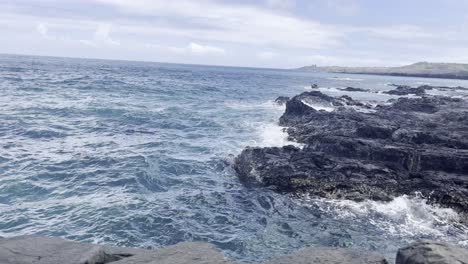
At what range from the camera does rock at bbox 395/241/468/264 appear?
317 inches

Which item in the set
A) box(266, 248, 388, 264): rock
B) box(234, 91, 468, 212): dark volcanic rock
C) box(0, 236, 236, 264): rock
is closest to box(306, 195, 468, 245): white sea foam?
box(234, 91, 468, 212): dark volcanic rock

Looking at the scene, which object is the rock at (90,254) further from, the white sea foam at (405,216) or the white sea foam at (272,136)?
the white sea foam at (272,136)

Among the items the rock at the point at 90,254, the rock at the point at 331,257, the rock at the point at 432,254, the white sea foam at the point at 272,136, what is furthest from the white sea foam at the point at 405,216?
the white sea foam at the point at 272,136

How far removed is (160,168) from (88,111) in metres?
20.4

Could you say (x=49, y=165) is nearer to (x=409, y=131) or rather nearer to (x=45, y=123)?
(x=45, y=123)

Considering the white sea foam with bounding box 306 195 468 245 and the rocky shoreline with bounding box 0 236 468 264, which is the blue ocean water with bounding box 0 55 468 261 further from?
the rocky shoreline with bounding box 0 236 468 264

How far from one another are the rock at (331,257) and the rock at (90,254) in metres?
1.68

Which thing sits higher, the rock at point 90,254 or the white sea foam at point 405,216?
the rock at point 90,254

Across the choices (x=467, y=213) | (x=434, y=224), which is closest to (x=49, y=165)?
(x=434, y=224)

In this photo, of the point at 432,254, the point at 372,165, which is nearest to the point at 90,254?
the point at 432,254

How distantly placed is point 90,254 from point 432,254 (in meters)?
7.63

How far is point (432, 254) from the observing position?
27.0 feet

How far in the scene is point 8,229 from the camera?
583 inches

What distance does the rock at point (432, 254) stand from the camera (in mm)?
8055
